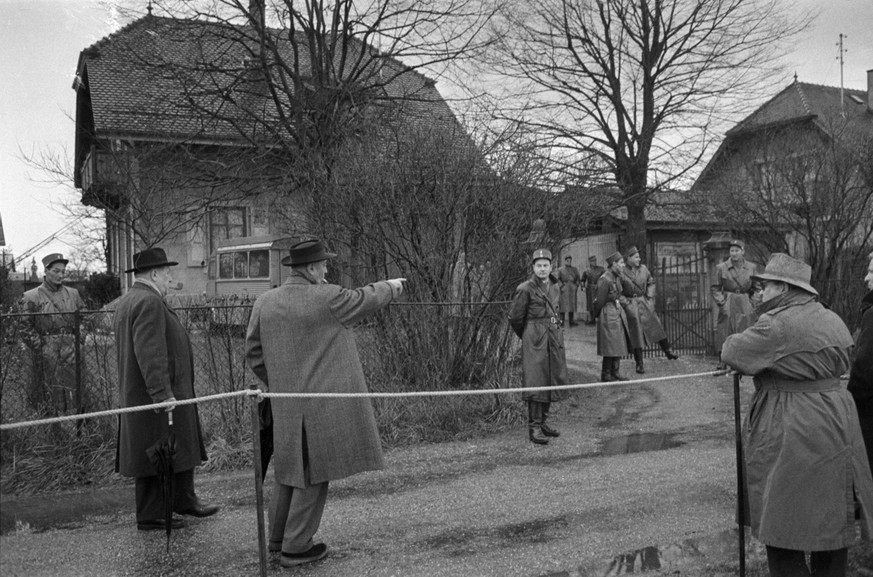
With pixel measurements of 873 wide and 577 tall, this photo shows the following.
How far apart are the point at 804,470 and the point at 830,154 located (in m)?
13.5

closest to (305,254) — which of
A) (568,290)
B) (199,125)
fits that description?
(199,125)

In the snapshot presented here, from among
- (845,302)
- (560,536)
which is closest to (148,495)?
(560,536)

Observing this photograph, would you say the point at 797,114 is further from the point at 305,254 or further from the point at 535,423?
the point at 305,254

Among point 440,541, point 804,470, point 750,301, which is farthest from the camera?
point 750,301

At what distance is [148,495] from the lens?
578 centimetres

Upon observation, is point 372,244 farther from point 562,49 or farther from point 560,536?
point 562,49

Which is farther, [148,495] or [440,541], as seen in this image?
[148,495]

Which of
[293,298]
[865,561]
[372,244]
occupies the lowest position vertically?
[865,561]

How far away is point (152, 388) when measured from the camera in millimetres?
5621

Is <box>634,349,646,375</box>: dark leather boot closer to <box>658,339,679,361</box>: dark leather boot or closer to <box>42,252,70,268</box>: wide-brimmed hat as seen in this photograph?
<box>658,339,679,361</box>: dark leather boot

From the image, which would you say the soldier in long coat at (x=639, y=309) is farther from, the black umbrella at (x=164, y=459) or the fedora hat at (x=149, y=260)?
the black umbrella at (x=164, y=459)

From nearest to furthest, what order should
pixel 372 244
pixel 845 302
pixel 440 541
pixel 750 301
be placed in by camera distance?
pixel 440 541 → pixel 372 244 → pixel 750 301 → pixel 845 302

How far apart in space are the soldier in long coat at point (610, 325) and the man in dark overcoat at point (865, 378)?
6136mm

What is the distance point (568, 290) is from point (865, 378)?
56.0 ft
